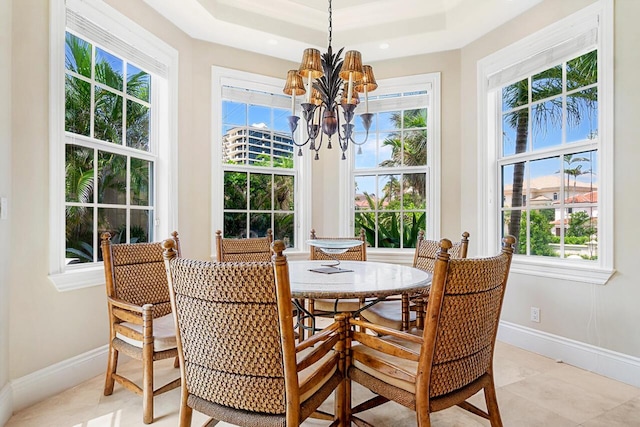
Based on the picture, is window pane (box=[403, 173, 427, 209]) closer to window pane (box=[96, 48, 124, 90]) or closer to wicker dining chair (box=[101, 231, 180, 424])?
wicker dining chair (box=[101, 231, 180, 424])

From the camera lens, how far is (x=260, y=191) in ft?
13.1

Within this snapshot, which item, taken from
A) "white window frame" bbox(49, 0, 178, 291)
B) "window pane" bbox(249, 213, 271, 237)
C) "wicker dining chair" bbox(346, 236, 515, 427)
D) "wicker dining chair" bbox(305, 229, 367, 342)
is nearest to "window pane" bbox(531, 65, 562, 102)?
"wicker dining chair" bbox(305, 229, 367, 342)

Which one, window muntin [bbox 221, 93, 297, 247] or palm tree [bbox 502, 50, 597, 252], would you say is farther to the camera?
window muntin [bbox 221, 93, 297, 247]

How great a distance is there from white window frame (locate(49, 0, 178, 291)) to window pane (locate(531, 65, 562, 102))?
10.5ft

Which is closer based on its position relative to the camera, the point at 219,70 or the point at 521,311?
the point at 521,311

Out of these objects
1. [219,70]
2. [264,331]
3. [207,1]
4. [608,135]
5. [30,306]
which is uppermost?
[207,1]

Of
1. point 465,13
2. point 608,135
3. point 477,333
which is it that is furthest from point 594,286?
point 465,13

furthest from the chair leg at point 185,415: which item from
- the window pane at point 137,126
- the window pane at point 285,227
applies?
the window pane at point 285,227

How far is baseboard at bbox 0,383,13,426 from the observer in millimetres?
1881

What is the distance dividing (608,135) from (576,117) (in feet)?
1.25

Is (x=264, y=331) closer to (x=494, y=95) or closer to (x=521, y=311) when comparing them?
(x=521, y=311)

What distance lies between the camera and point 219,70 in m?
3.69

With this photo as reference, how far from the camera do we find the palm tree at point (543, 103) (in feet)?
9.21

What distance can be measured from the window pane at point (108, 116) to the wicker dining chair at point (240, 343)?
189 centimetres
